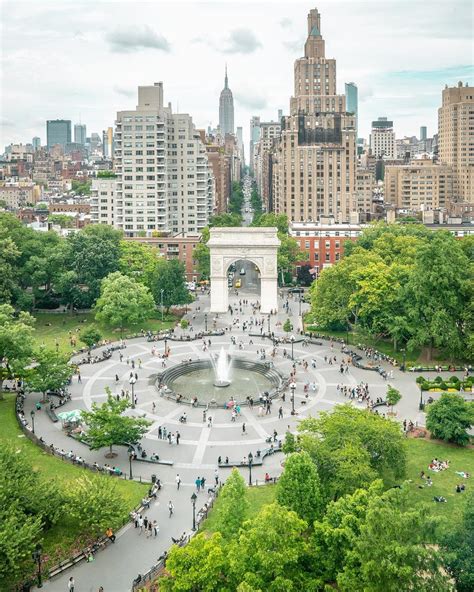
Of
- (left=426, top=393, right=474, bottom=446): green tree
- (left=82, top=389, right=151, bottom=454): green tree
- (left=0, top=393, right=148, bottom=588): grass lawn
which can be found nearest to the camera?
(left=0, top=393, right=148, bottom=588): grass lawn

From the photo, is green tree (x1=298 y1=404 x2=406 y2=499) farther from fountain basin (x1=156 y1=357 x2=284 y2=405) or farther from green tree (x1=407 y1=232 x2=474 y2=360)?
green tree (x1=407 y1=232 x2=474 y2=360)

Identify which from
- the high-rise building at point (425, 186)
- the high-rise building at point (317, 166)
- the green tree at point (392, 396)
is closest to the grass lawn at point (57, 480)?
the green tree at point (392, 396)

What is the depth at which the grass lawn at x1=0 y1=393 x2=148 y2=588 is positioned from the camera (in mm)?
33766

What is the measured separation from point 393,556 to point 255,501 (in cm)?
1338

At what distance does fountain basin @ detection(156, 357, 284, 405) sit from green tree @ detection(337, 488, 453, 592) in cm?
2944

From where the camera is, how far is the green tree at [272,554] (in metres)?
26.8

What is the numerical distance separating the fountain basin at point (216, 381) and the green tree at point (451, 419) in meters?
15.3

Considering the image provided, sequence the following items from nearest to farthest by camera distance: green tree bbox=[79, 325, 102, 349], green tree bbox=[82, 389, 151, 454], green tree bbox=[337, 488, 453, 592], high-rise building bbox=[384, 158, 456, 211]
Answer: green tree bbox=[337, 488, 453, 592], green tree bbox=[82, 389, 151, 454], green tree bbox=[79, 325, 102, 349], high-rise building bbox=[384, 158, 456, 211]

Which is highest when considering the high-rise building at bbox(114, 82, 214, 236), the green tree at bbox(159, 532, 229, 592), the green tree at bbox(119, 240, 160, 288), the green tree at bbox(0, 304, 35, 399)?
the high-rise building at bbox(114, 82, 214, 236)

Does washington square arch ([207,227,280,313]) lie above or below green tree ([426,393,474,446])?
above

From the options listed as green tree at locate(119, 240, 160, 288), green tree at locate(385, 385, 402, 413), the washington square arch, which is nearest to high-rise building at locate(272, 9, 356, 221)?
the washington square arch

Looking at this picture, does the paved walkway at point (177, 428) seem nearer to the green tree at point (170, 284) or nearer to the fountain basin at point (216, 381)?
the fountain basin at point (216, 381)

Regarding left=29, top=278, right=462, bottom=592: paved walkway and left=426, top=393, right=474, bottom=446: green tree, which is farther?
left=426, top=393, right=474, bottom=446: green tree

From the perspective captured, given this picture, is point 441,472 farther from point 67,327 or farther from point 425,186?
point 425,186
